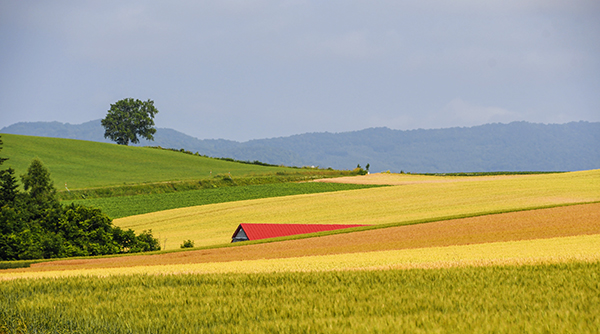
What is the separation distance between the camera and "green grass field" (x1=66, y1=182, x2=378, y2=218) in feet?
184

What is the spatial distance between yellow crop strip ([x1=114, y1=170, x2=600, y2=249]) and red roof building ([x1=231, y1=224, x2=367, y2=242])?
1751mm

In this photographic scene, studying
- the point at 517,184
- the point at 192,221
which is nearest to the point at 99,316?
the point at 192,221

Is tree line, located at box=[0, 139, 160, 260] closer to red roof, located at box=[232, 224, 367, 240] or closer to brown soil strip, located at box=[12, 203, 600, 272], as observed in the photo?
brown soil strip, located at box=[12, 203, 600, 272]

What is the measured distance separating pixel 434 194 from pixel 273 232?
23.2 metres

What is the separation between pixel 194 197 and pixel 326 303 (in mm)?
56216

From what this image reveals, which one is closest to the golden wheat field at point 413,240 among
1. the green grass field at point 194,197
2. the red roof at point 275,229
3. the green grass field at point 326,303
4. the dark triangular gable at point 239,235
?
the red roof at point 275,229

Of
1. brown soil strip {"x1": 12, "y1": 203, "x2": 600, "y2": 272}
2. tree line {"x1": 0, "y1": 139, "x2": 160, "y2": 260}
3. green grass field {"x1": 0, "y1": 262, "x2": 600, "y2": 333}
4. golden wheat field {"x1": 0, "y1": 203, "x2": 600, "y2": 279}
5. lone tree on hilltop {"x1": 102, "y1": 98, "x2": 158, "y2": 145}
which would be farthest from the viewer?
lone tree on hilltop {"x1": 102, "y1": 98, "x2": 158, "y2": 145}

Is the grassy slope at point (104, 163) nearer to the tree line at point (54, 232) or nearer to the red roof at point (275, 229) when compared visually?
the tree line at point (54, 232)

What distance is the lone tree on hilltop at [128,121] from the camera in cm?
13688

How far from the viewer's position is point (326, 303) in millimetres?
8117

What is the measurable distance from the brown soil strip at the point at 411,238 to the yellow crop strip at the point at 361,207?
5365 millimetres

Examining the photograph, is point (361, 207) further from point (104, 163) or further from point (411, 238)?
point (104, 163)

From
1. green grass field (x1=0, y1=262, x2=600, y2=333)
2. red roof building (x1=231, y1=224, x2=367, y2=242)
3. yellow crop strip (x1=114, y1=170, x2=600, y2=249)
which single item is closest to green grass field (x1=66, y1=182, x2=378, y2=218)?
yellow crop strip (x1=114, y1=170, x2=600, y2=249)

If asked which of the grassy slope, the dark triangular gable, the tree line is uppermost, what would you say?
the grassy slope
